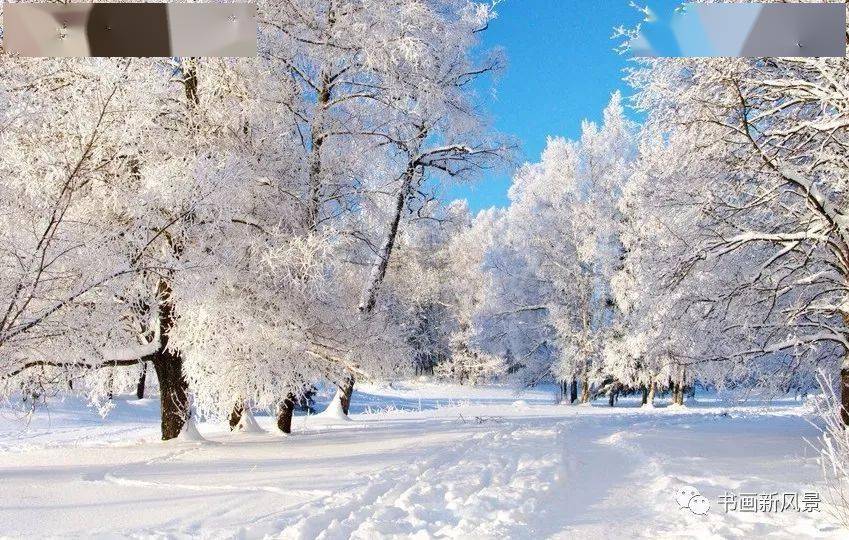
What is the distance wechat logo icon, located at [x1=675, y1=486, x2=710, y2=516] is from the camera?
212 inches

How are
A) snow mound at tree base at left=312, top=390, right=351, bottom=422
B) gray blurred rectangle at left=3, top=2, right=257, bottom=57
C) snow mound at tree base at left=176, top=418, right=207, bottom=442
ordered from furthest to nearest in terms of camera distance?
1. snow mound at tree base at left=312, top=390, right=351, bottom=422
2. snow mound at tree base at left=176, top=418, right=207, bottom=442
3. gray blurred rectangle at left=3, top=2, right=257, bottom=57

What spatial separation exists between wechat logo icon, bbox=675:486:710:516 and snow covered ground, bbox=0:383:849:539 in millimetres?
67

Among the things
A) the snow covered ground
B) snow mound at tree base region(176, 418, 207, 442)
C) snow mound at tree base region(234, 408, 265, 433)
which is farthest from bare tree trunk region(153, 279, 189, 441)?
snow mound at tree base region(234, 408, 265, 433)

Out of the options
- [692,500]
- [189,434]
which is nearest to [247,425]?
[189,434]

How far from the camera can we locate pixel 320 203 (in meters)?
11.2

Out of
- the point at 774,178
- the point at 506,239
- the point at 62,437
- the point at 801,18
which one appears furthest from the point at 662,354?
the point at 506,239

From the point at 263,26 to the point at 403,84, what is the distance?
7.50ft

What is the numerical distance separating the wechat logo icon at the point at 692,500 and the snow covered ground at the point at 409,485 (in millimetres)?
67

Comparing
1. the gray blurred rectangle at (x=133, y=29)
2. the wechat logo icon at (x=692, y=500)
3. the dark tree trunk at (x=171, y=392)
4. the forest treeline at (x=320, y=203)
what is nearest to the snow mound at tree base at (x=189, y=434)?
the dark tree trunk at (x=171, y=392)

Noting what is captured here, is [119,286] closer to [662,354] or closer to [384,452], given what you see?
[384,452]

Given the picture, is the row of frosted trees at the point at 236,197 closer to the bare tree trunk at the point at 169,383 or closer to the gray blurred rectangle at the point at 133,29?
the bare tree trunk at the point at 169,383

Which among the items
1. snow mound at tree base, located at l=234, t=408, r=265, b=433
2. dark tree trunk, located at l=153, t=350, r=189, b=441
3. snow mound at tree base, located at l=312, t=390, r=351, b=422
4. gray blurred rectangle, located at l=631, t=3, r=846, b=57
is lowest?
snow mound at tree base, located at l=312, t=390, r=351, b=422

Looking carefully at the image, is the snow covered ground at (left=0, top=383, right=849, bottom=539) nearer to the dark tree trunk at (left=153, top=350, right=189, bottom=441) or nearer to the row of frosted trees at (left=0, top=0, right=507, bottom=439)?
the dark tree trunk at (left=153, top=350, right=189, bottom=441)

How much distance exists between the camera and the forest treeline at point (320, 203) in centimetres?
735
